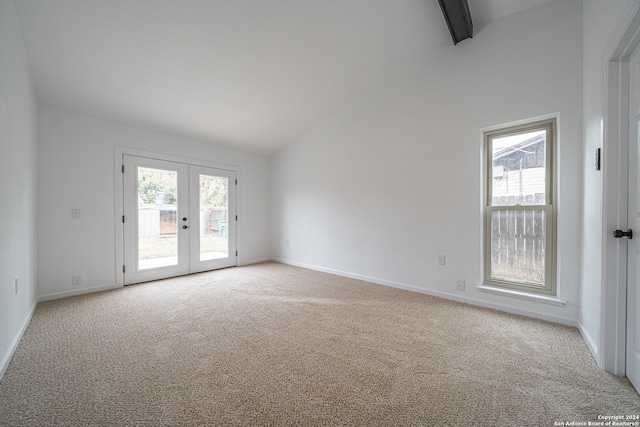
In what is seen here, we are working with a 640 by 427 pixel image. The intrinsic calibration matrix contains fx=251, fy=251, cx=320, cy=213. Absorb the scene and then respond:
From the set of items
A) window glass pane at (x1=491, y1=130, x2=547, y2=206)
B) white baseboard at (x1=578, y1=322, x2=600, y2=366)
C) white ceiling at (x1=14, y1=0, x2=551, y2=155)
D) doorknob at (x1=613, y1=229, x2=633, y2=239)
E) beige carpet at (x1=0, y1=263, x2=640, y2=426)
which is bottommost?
beige carpet at (x1=0, y1=263, x2=640, y2=426)

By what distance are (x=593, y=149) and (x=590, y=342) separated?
4.96 ft

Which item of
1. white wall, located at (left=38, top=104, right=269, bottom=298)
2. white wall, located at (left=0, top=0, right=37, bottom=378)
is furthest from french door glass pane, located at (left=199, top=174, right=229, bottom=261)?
white wall, located at (left=0, top=0, right=37, bottom=378)

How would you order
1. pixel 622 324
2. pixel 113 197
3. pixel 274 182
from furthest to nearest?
1. pixel 274 182
2. pixel 113 197
3. pixel 622 324

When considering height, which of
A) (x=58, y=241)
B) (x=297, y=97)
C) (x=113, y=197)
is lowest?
(x=58, y=241)

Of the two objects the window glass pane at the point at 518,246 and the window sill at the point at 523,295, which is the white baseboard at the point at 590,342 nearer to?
the window sill at the point at 523,295

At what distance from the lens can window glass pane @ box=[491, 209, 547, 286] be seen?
263 cm

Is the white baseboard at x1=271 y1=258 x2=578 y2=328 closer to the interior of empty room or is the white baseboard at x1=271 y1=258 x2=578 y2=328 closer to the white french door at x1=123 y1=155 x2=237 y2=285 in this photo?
the interior of empty room

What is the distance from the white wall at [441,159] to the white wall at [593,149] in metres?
0.15

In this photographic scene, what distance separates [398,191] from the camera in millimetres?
3549

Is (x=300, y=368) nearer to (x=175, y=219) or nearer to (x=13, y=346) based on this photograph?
(x=13, y=346)

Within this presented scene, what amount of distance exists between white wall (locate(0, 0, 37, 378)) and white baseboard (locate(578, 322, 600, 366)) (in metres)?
4.06

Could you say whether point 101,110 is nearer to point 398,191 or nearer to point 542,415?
point 398,191

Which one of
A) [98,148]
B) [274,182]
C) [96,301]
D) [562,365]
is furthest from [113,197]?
[562,365]

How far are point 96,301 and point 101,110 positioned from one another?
8.02 feet
